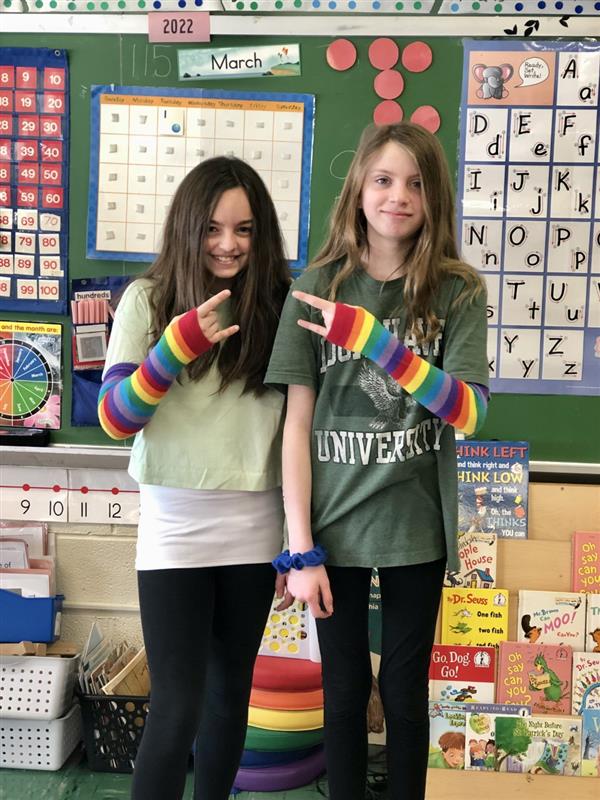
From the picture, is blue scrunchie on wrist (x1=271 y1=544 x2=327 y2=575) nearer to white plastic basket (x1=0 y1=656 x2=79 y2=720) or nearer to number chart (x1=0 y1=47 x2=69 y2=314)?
white plastic basket (x1=0 y1=656 x2=79 y2=720)

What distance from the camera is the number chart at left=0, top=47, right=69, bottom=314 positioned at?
6.99 feet

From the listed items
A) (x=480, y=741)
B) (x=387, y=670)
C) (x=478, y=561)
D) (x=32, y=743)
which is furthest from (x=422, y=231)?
(x=32, y=743)

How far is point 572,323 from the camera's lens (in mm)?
2096

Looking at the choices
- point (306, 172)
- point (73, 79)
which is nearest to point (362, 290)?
point (306, 172)

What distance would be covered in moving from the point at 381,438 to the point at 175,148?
3.75 ft

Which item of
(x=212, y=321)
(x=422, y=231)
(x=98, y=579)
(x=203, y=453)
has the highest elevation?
(x=422, y=231)

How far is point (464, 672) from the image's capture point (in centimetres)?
195

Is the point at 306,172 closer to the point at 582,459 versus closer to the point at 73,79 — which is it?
the point at 73,79

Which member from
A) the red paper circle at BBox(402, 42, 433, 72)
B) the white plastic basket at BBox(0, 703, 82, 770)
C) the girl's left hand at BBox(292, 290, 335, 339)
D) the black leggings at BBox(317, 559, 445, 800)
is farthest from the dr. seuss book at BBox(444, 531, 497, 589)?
the red paper circle at BBox(402, 42, 433, 72)

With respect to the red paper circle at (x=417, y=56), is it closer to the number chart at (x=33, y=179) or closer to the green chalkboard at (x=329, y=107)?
the green chalkboard at (x=329, y=107)

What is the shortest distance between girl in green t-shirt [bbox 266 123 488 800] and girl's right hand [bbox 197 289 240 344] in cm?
9

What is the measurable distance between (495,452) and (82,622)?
1.17m

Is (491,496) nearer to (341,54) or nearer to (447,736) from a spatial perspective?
(447,736)

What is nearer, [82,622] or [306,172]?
[306,172]
